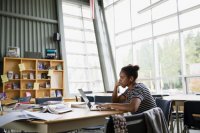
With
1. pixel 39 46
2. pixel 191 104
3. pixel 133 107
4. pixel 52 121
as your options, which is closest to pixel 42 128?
pixel 52 121

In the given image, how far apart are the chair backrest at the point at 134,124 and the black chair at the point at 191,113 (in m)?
1.62

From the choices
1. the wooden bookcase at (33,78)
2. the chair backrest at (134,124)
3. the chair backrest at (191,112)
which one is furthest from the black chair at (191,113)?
the wooden bookcase at (33,78)

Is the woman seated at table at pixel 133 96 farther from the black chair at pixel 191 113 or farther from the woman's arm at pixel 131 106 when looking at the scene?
the black chair at pixel 191 113

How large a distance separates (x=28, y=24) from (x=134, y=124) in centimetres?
708

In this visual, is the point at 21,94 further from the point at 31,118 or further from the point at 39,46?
the point at 31,118

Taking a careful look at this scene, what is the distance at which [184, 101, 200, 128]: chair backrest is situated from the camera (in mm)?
2670

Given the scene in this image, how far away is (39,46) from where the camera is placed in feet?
25.1

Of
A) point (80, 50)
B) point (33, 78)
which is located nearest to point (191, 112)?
point (33, 78)

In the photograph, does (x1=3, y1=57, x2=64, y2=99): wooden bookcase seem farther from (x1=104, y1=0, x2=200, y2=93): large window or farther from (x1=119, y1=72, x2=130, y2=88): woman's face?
(x1=119, y1=72, x2=130, y2=88): woman's face

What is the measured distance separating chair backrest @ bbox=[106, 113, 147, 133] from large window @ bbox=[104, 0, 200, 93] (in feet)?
17.1

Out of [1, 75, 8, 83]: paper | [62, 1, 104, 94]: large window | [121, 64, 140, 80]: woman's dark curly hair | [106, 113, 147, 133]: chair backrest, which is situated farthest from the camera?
[62, 1, 104, 94]: large window

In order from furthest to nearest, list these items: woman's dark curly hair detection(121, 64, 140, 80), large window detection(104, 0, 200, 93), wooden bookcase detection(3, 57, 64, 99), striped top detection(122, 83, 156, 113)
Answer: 1. wooden bookcase detection(3, 57, 64, 99)
2. large window detection(104, 0, 200, 93)
3. woman's dark curly hair detection(121, 64, 140, 80)
4. striped top detection(122, 83, 156, 113)

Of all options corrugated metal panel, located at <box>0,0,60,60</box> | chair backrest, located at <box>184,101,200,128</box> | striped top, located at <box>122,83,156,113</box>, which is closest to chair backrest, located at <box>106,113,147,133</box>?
striped top, located at <box>122,83,156,113</box>

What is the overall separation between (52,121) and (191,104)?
1.91m
